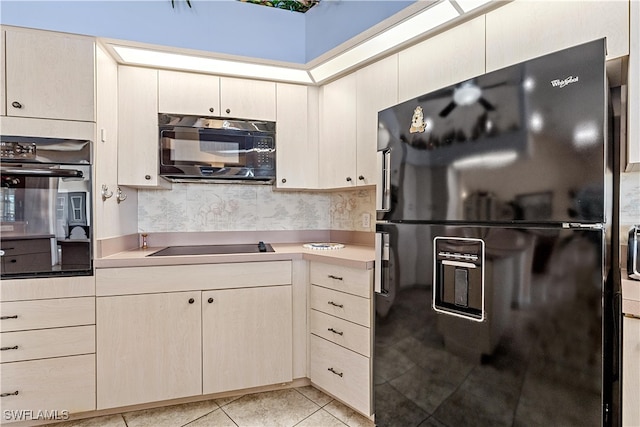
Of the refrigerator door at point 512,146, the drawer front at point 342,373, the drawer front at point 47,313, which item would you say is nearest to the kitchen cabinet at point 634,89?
the refrigerator door at point 512,146

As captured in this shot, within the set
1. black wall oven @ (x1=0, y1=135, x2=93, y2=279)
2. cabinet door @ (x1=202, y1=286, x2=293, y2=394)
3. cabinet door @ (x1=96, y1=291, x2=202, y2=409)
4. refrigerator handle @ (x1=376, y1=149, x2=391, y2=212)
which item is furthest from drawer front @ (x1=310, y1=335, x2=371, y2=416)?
black wall oven @ (x1=0, y1=135, x2=93, y2=279)

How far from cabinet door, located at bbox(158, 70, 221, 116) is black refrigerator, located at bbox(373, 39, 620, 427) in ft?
4.17

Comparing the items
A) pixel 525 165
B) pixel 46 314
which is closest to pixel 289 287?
pixel 46 314

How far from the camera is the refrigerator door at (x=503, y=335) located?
1025 mm

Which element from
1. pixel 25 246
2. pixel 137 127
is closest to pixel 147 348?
pixel 25 246

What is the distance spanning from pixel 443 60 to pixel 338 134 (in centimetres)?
83

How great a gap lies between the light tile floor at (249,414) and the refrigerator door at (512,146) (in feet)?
3.94

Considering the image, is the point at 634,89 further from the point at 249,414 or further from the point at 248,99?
the point at 249,414

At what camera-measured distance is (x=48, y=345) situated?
175 centimetres

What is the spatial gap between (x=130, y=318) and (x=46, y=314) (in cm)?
39

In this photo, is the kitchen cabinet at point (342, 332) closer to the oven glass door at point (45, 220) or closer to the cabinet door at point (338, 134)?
the cabinet door at point (338, 134)

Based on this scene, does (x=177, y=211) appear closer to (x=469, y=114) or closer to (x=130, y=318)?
(x=130, y=318)

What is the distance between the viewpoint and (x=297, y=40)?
8.44 feet

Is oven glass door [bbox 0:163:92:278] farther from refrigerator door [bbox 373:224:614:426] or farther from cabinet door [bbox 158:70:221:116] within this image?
refrigerator door [bbox 373:224:614:426]
